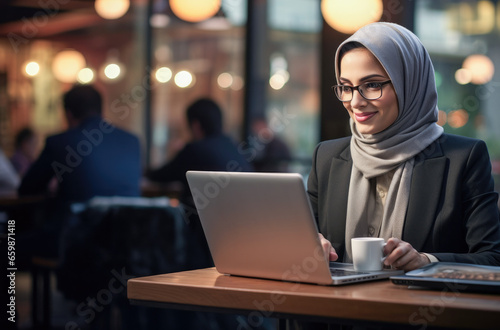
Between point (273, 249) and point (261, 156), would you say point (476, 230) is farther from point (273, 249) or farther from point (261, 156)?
point (261, 156)

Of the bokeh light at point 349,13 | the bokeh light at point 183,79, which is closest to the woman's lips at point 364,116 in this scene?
the bokeh light at point 349,13

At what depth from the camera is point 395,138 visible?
1921mm

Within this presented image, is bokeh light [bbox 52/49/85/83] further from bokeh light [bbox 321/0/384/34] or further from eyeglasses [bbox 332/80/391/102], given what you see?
eyeglasses [bbox 332/80/391/102]

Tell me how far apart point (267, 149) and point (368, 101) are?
5.33 m

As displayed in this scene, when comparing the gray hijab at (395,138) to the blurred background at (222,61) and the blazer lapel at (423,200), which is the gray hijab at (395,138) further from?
the blurred background at (222,61)

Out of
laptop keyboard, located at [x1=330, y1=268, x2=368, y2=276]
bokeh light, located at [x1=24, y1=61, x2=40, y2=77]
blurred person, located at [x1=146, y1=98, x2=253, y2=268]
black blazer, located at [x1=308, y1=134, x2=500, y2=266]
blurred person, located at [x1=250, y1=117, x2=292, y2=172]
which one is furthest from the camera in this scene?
bokeh light, located at [x1=24, y1=61, x2=40, y2=77]

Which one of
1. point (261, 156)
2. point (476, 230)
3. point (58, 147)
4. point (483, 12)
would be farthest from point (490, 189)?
point (261, 156)

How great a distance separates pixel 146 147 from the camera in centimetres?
918

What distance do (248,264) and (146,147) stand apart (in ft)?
25.0

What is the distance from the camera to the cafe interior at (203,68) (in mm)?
4426

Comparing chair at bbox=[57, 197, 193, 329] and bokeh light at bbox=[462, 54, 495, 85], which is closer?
chair at bbox=[57, 197, 193, 329]

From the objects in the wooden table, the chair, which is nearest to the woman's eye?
the wooden table

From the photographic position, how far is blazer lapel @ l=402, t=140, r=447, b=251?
1.89m

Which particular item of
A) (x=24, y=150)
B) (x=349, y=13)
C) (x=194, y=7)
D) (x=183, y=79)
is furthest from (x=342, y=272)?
(x=183, y=79)
